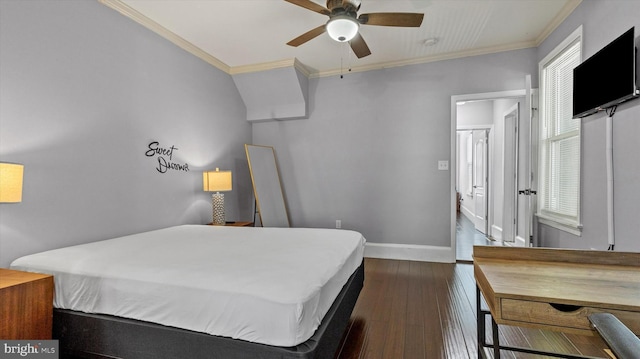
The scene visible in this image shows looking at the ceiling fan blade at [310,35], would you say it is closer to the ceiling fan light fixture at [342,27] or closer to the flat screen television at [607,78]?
the ceiling fan light fixture at [342,27]

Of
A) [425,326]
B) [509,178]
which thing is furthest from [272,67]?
[509,178]

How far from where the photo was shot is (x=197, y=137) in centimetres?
361

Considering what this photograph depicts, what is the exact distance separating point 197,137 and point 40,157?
165cm

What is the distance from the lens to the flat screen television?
184 cm

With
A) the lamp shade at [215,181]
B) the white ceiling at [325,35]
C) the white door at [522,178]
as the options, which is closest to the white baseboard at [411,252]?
the white door at [522,178]

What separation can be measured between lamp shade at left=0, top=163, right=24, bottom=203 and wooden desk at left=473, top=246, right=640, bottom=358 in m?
2.55

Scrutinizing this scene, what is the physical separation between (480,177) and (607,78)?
14.4 feet

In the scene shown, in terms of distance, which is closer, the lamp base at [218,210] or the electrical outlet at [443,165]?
the lamp base at [218,210]

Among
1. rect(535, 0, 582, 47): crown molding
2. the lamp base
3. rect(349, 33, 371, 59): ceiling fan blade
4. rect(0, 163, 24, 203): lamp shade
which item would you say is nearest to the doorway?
rect(535, 0, 582, 47): crown molding

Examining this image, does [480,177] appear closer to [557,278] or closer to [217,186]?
[217,186]

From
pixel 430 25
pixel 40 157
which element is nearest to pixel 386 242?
pixel 430 25

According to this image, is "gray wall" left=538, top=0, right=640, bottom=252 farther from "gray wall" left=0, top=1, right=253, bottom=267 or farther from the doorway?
"gray wall" left=0, top=1, right=253, bottom=267

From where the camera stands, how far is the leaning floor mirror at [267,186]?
4.06 metres

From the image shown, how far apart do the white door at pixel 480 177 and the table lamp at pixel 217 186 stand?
4895mm
